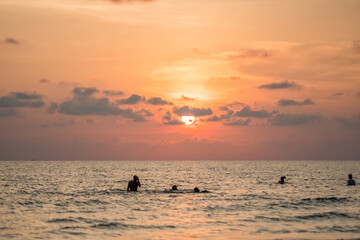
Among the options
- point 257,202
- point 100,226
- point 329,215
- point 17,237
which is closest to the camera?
point 17,237

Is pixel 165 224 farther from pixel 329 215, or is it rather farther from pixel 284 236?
pixel 329 215

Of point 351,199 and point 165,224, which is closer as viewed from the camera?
point 165,224

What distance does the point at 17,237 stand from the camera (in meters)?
25.0

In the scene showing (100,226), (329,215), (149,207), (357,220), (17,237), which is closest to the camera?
(17,237)

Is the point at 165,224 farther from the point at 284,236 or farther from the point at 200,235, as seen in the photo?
the point at 284,236

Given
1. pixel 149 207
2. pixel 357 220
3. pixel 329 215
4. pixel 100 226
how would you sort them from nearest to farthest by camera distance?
1. pixel 100 226
2. pixel 357 220
3. pixel 329 215
4. pixel 149 207

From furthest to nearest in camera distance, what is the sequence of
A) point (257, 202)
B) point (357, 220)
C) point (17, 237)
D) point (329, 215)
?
point (257, 202)
point (329, 215)
point (357, 220)
point (17, 237)

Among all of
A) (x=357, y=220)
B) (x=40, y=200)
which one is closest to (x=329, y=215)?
(x=357, y=220)

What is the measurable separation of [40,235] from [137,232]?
6.06 metres

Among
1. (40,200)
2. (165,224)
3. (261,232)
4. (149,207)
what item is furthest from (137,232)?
(40,200)

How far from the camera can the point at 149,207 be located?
3762 centimetres

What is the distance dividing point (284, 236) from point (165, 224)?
8.47 meters

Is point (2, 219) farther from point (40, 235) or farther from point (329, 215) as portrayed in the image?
point (329, 215)

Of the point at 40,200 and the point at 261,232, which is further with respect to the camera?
the point at 40,200
